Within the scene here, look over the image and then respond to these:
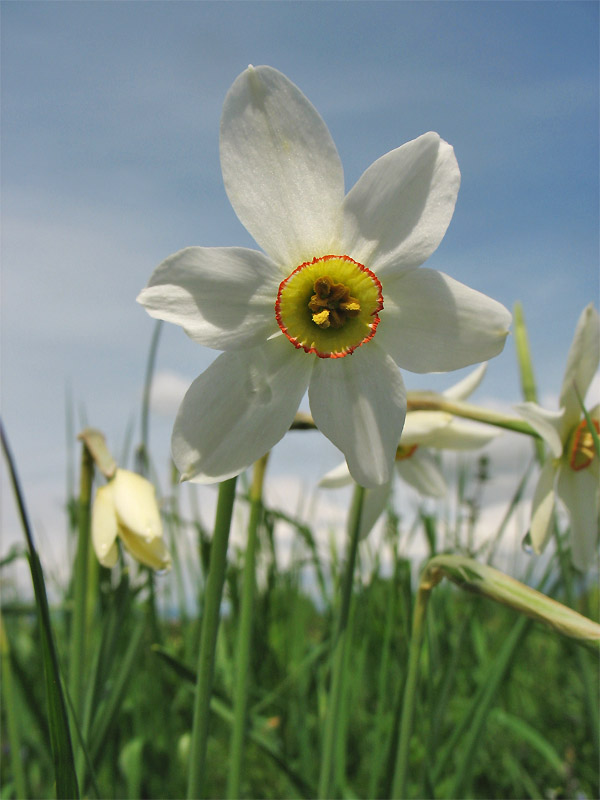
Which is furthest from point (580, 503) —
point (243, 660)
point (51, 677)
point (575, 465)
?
point (51, 677)

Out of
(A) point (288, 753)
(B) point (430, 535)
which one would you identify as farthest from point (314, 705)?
(B) point (430, 535)

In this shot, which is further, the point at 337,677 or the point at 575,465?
the point at 575,465

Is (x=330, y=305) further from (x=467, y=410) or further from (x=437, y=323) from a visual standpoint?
(x=467, y=410)

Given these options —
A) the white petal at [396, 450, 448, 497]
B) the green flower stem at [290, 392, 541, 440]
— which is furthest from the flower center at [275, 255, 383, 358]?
the white petal at [396, 450, 448, 497]

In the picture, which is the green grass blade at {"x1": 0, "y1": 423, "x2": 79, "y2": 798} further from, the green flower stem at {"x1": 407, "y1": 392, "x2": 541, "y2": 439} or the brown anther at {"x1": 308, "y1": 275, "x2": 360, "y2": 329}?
the green flower stem at {"x1": 407, "y1": 392, "x2": 541, "y2": 439}

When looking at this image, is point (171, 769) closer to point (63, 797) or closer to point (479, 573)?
point (63, 797)

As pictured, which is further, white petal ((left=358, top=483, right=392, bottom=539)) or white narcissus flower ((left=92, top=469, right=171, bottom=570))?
white petal ((left=358, top=483, right=392, bottom=539))
